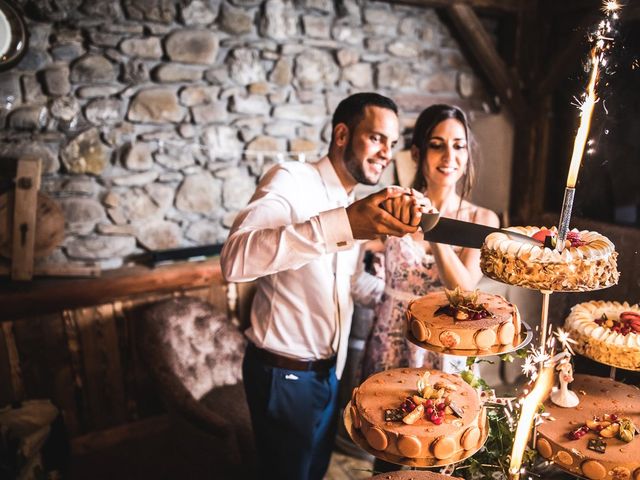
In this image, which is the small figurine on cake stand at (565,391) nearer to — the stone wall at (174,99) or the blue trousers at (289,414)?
the blue trousers at (289,414)

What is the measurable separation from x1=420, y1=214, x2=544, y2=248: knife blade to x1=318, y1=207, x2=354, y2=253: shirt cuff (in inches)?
9.1

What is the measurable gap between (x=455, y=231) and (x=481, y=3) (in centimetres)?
349

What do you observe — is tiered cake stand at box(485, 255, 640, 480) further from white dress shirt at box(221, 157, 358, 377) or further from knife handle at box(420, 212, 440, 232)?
white dress shirt at box(221, 157, 358, 377)

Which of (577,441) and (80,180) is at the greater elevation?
(80,180)

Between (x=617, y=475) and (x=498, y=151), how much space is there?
405 cm

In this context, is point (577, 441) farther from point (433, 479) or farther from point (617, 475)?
point (433, 479)

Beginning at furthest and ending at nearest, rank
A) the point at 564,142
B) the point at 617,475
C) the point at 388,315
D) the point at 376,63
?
the point at 564,142, the point at 376,63, the point at 388,315, the point at 617,475

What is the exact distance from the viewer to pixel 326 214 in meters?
1.59

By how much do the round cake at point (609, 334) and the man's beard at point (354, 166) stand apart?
92 centimetres

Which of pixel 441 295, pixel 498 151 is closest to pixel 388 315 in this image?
pixel 441 295

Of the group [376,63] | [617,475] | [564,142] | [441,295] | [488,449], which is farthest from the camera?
[564,142]

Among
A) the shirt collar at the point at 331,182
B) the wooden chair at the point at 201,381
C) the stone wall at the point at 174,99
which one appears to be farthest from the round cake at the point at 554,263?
the stone wall at the point at 174,99

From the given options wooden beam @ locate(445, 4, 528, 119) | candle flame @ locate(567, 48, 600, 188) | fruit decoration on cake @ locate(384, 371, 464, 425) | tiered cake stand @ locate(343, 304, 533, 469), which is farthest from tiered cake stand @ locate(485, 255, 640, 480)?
wooden beam @ locate(445, 4, 528, 119)

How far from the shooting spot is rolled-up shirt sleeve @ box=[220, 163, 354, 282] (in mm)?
1590
